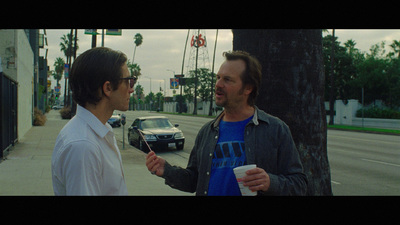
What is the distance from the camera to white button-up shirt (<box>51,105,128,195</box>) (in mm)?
1521

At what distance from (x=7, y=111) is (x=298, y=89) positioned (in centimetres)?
1099

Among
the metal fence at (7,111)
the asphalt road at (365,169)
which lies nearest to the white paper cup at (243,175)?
the asphalt road at (365,169)

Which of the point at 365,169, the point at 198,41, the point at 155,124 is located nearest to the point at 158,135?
the point at 155,124

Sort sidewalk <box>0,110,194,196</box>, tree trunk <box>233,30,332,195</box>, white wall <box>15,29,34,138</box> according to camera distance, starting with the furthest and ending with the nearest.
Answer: white wall <box>15,29,34,138</box>, sidewalk <box>0,110,194,196</box>, tree trunk <box>233,30,332,195</box>

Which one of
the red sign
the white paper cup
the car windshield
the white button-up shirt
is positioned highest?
the red sign

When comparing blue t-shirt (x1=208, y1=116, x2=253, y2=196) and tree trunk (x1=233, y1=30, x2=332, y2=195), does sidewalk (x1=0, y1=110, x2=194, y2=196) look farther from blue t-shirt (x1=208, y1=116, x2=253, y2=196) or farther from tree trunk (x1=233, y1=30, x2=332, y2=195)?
blue t-shirt (x1=208, y1=116, x2=253, y2=196)

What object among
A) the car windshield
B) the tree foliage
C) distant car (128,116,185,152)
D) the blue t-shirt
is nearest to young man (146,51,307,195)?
the blue t-shirt

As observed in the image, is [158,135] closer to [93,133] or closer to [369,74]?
[93,133]

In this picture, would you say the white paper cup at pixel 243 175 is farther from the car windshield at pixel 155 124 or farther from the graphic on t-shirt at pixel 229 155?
the car windshield at pixel 155 124

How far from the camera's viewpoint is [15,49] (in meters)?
13.6

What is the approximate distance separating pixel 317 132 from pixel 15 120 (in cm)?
1305

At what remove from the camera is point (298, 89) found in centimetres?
311

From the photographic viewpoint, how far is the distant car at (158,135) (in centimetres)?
1413
